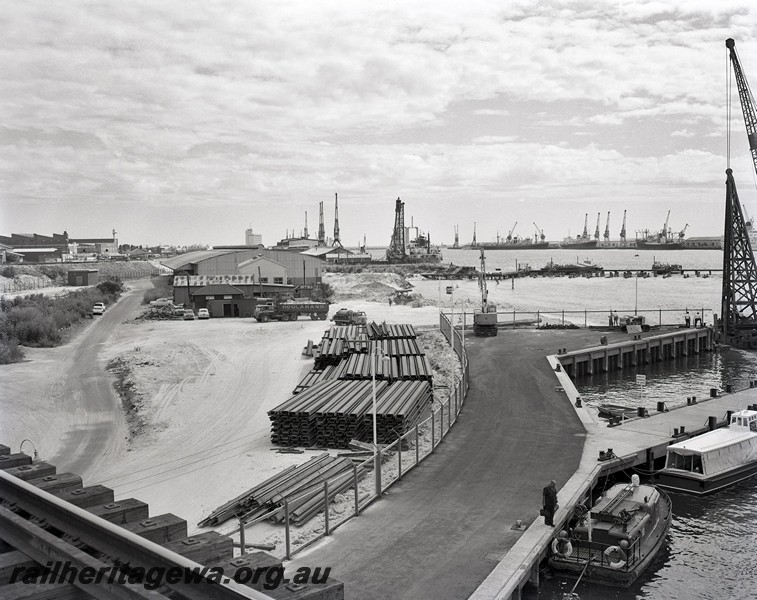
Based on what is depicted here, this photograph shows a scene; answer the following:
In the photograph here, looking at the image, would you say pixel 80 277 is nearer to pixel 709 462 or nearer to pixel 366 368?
pixel 366 368

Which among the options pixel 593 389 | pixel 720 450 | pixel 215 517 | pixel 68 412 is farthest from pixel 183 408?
pixel 593 389

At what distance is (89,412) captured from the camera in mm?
30812

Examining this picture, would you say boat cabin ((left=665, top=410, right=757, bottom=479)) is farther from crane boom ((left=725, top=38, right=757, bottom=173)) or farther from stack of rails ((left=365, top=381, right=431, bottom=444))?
crane boom ((left=725, top=38, right=757, bottom=173))

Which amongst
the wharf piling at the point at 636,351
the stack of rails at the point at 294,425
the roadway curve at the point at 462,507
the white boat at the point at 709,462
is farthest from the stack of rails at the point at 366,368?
the wharf piling at the point at 636,351

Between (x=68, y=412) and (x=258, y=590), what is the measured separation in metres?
30.4

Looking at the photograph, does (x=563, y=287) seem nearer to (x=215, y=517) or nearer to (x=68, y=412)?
(x=68, y=412)

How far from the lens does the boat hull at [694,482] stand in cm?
2247

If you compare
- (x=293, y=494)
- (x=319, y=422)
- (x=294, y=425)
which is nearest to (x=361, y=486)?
(x=293, y=494)

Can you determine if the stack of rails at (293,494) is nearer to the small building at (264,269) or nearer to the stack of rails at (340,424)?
the stack of rails at (340,424)

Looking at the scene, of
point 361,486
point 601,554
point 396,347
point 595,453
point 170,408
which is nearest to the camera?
point 601,554

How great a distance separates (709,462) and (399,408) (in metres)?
10.5

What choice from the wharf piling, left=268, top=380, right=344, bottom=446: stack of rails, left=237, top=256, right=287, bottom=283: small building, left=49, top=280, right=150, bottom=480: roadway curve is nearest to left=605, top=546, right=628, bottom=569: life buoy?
left=268, top=380, right=344, bottom=446: stack of rails

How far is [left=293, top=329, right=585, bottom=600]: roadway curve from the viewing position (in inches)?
509

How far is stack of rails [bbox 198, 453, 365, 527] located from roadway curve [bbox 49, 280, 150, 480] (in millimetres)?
7209
